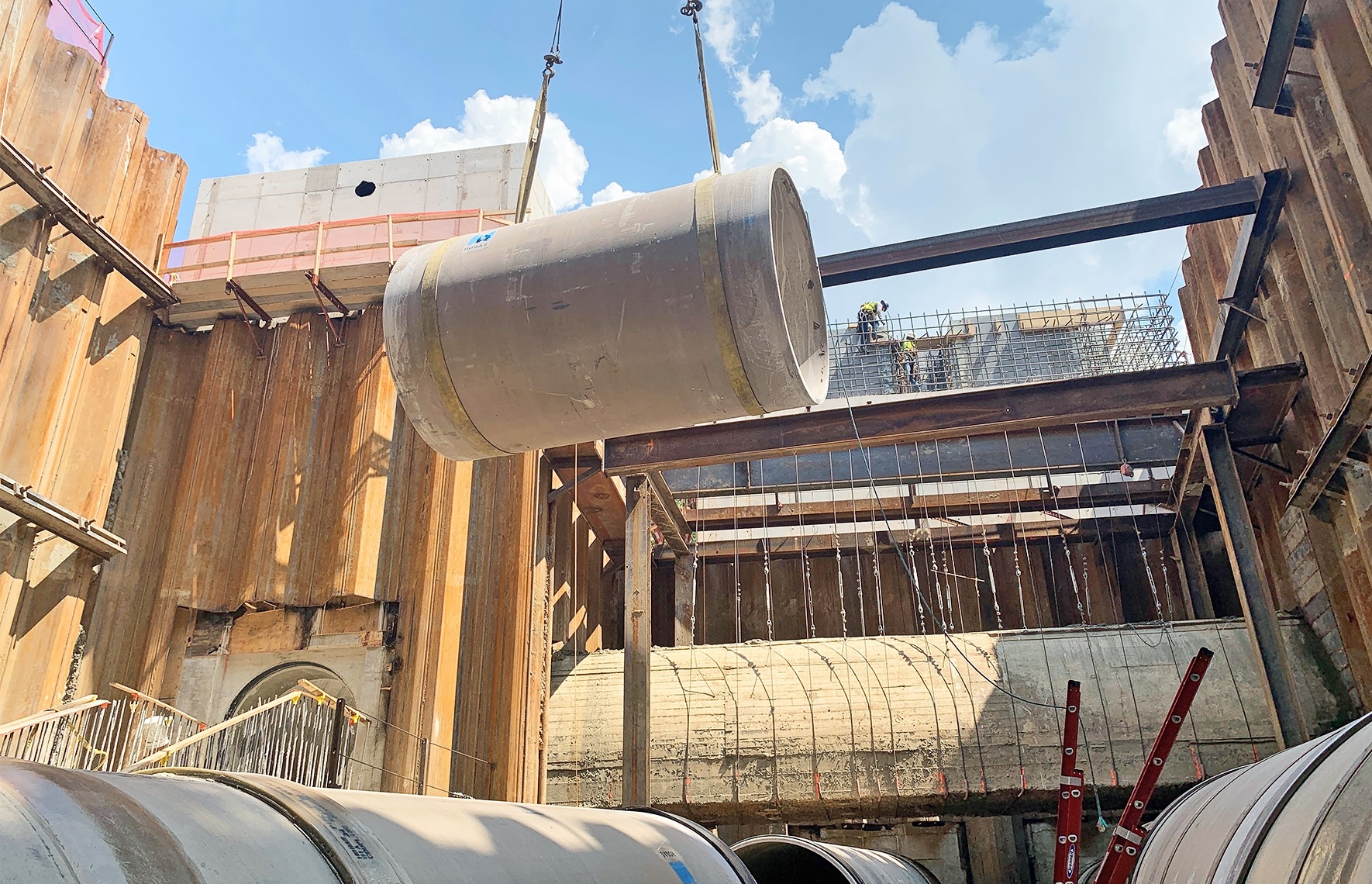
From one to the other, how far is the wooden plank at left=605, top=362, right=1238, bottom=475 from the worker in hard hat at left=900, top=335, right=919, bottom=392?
11570mm

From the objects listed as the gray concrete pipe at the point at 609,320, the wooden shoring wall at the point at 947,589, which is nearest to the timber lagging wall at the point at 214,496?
the wooden shoring wall at the point at 947,589

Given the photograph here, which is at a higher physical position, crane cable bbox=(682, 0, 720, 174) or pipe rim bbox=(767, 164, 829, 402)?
crane cable bbox=(682, 0, 720, 174)

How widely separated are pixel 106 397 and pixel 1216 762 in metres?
16.3

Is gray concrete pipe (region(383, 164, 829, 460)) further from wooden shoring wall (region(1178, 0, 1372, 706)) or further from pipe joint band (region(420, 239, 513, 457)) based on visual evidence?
wooden shoring wall (region(1178, 0, 1372, 706))

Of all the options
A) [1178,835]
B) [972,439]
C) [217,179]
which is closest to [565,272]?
[1178,835]

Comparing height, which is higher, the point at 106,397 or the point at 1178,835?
the point at 106,397

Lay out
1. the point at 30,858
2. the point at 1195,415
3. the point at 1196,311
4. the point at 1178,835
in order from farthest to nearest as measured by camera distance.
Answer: the point at 1196,311, the point at 1195,415, the point at 1178,835, the point at 30,858

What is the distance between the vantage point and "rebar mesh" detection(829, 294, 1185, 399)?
2444 cm

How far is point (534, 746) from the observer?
13.4 m

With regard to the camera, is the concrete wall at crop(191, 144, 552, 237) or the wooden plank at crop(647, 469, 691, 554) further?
the concrete wall at crop(191, 144, 552, 237)

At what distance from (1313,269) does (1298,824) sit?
1028 cm

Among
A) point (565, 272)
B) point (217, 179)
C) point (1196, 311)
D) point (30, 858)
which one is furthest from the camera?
point (217, 179)

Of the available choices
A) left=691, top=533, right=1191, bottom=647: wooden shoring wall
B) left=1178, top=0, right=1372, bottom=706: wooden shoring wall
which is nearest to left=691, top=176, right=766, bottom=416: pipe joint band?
left=1178, top=0, right=1372, bottom=706: wooden shoring wall

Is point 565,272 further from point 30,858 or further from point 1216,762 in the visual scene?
point 1216,762
